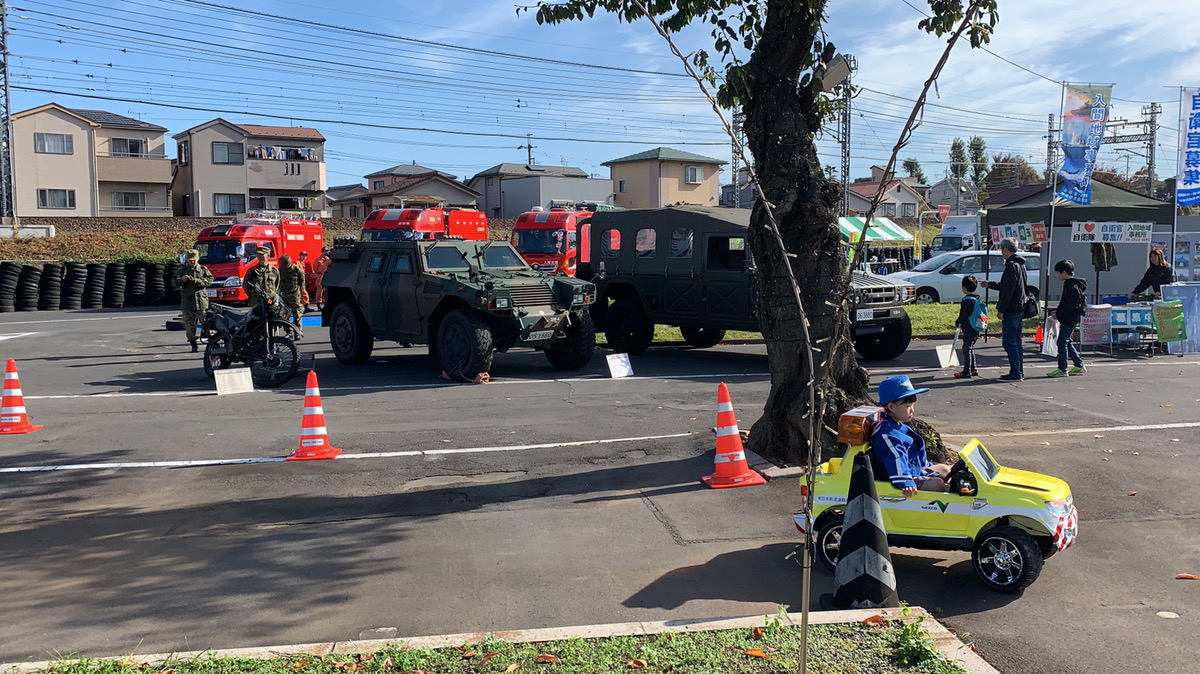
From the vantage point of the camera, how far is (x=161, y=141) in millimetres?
52844

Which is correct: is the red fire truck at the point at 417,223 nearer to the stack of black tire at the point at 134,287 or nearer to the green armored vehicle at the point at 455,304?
the stack of black tire at the point at 134,287

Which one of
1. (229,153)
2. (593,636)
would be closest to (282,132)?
(229,153)

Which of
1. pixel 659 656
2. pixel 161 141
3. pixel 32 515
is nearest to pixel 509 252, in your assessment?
pixel 32 515

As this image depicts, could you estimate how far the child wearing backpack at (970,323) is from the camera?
42.2ft

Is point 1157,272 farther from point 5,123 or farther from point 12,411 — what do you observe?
point 5,123

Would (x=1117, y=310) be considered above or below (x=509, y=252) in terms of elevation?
below

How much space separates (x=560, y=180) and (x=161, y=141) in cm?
2388

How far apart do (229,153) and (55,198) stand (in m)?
9.31

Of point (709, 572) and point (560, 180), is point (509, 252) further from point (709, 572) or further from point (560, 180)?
point (560, 180)

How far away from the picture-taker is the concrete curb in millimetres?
4312

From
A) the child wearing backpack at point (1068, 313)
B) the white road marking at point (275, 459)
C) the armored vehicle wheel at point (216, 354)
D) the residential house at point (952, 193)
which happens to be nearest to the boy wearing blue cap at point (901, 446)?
the white road marking at point (275, 459)

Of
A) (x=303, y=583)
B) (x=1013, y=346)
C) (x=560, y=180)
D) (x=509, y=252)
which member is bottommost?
(x=303, y=583)

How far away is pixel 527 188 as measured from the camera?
211 ft

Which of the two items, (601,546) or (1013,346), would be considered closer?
(601,546)
